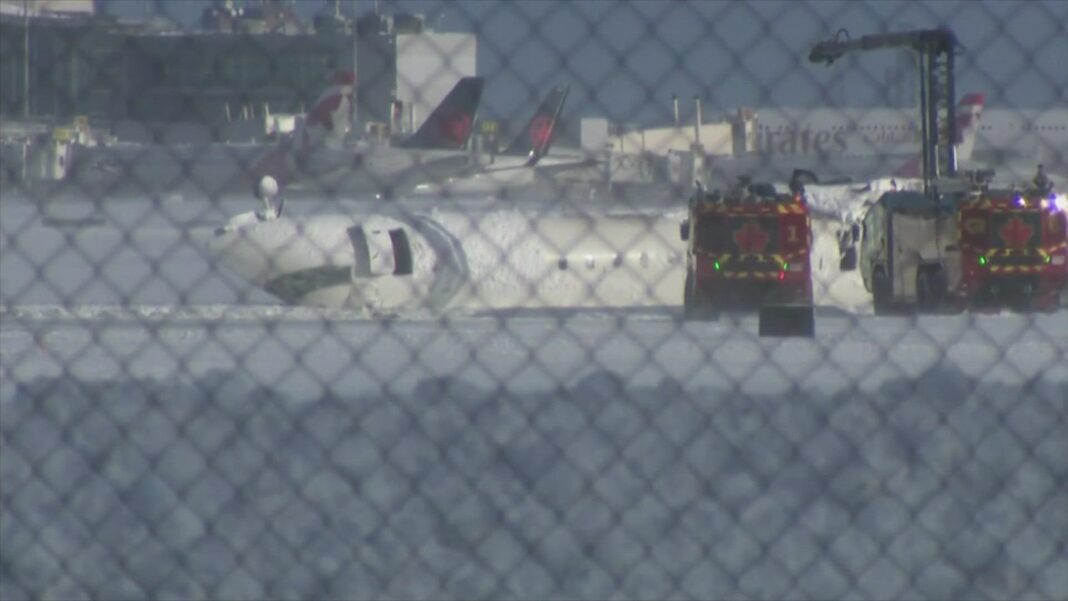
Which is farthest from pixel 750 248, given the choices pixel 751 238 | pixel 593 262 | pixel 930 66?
pixel 930 66

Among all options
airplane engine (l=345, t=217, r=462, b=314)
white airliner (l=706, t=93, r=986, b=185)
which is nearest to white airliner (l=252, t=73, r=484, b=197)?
white airliner (l=706, t=93, r=986, b=185)

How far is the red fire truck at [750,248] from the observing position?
718 cm

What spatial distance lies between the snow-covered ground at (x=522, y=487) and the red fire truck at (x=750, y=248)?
2.20 m

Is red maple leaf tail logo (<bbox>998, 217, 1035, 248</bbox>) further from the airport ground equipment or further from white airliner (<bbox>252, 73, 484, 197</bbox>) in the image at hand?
white airliner (<bbox>252, 73, 484, 197</bbox>)

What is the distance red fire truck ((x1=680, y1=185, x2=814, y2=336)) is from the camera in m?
7.18

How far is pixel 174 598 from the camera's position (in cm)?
291

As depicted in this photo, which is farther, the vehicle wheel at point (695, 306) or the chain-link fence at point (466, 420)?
the vehicle wheel at point (695, 306)

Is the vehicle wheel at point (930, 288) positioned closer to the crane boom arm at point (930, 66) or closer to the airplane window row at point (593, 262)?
the crane boom arm at point (930, 66)

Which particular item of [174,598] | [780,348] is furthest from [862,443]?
[780,348]

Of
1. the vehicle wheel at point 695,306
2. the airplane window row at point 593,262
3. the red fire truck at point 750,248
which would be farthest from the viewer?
the airplane window row at point 593,262

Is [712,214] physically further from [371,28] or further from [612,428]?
[371,28]

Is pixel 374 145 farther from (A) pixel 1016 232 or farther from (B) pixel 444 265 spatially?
(B) pixel 444 265

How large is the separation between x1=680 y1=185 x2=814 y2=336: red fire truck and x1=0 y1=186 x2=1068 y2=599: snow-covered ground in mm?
2196

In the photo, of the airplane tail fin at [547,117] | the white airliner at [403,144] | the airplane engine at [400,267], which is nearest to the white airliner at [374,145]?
the white airliner at [403,144]
